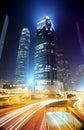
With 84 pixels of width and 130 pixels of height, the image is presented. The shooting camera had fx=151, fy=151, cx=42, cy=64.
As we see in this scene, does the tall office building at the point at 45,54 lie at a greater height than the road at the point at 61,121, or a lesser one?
greater

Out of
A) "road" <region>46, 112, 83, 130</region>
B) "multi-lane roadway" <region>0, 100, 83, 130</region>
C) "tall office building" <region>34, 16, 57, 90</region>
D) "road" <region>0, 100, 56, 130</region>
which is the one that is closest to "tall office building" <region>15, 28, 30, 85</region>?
"tall office building" <region>34, 16, 57, 90</region>

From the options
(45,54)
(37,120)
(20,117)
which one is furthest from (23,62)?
(37,120)

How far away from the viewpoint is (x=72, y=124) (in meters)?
5.88

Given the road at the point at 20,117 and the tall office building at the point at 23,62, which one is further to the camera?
the tall office building at the point at 23,62

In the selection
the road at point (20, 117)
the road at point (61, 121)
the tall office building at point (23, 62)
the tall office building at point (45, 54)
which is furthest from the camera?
the tall office building at point (23, 62)

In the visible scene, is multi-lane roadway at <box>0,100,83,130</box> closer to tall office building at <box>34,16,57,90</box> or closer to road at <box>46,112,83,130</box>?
road at <box>46,112,83,130</box>

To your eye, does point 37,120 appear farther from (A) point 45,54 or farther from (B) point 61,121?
(A) point 45,54

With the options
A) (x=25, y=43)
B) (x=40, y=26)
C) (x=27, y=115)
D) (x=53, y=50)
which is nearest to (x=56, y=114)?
(x=27, y=115)

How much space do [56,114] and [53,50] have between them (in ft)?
104

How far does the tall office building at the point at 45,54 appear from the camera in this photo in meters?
36.5

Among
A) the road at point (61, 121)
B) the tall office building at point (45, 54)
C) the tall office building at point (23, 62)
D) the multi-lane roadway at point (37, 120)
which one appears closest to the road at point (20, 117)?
the multi-lane roadway at point (37, 120)

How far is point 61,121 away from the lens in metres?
5.95

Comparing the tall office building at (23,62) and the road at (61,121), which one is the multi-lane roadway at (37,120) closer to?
the road at (61,121)

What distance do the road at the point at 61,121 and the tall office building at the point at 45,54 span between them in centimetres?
2873
